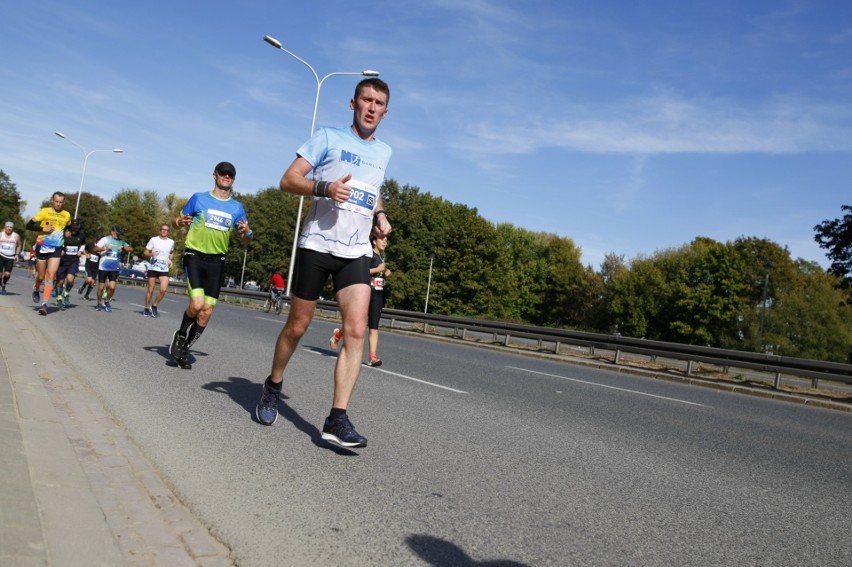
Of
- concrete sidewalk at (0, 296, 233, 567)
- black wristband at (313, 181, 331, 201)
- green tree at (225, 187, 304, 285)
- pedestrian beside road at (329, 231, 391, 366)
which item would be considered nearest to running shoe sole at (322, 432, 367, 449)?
concrete sidewalk at (0, 296, 233, 567)

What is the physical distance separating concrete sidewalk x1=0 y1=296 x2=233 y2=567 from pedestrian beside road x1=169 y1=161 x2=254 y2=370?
Result: 2.76 metres

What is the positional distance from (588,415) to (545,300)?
78.3 meters

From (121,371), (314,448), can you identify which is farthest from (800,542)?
(121,371)

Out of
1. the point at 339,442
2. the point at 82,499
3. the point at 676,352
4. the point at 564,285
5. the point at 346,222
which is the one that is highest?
the point at 564,285

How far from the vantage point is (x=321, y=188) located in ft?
14.6

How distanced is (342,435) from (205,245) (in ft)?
13.9

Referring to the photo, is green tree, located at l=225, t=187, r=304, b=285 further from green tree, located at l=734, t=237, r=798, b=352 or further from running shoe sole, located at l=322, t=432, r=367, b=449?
running shoe sole, located at l=322, t=432, r=367, b=449

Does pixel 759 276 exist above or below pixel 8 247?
above

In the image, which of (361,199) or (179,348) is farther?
(179,348)

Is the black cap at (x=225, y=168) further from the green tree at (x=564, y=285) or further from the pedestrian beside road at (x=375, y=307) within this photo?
the green tree at (x=564, y=285)

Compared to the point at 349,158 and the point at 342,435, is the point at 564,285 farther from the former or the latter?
the point at 342,435

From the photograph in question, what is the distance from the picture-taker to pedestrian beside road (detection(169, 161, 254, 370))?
782 centimetres

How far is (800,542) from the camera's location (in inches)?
142

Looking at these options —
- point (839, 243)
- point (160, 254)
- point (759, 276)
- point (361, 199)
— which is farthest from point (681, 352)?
point (759, 276)
